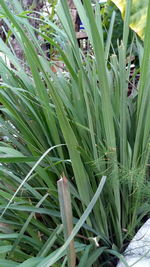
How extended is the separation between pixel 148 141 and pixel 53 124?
8.1 inches

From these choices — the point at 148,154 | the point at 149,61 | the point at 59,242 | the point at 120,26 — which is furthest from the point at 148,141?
the point at 120,26

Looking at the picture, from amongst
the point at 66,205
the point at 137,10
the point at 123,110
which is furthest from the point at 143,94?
the point at 137,10

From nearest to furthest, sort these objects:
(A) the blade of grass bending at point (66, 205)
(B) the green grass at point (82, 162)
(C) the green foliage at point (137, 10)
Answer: (A) the blade of grass bending at point (66, 205) < (B) the green grass at point (82, 162) < (C) the green foliage at point (137, 10)

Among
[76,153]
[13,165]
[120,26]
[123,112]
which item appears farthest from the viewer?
[120,26]

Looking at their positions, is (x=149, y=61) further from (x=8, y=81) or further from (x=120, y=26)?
(x=120, y=26)

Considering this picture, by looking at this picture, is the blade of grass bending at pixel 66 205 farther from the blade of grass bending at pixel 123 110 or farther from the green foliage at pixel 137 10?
the green foliage at pixel 137 10

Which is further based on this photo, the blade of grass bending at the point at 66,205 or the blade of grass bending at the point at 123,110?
the blade of grass bending at the point at 123,110

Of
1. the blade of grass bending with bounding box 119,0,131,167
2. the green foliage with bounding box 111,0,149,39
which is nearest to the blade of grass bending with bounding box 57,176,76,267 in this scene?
the blade of grass bending with bounding box 119,0,131,167

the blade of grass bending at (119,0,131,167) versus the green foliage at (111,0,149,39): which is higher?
the green foliage at (111,0,149,39)

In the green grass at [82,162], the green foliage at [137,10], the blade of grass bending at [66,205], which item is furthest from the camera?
the green foliage at [137,10]

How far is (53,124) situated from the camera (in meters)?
0.79

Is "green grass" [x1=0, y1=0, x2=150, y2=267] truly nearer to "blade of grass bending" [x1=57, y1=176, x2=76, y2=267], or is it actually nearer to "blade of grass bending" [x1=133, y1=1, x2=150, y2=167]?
"blade of grass bending" [x1=133, y1=1, x2=150, y2=167]

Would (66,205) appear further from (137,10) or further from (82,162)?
(137,10)

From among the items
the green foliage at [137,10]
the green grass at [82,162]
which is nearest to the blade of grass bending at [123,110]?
the green grass at [82,162]
